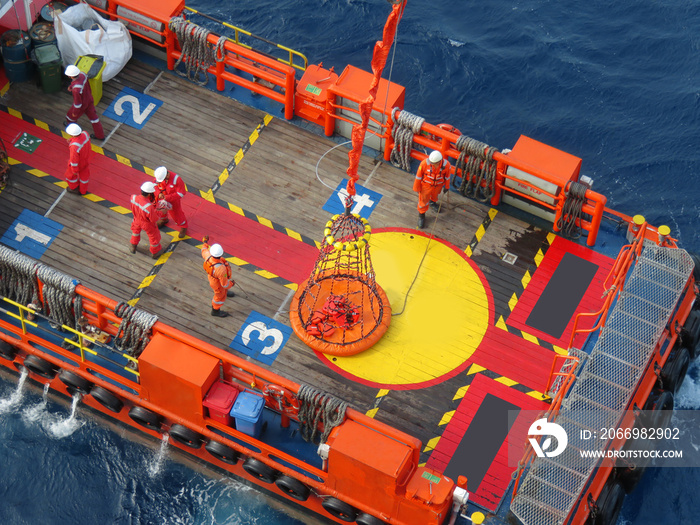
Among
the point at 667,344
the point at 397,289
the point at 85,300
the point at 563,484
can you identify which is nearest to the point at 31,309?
the point at 85,300

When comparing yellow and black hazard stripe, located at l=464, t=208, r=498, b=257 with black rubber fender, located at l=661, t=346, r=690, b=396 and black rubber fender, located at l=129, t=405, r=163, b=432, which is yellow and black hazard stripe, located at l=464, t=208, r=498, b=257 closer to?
black rubber fender, located at l=661, t=346, r=690, b=396

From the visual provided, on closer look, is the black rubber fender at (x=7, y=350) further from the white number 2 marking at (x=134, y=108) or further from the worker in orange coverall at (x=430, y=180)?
the worker in orange coverall at (x=430, y=180)

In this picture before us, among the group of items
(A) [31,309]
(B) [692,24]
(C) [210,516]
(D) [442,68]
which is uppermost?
(B) [692,24]

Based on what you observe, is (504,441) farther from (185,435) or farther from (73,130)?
(73,130)

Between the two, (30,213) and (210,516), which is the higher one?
(30,213)

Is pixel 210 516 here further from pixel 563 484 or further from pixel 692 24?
pixel 692 24
